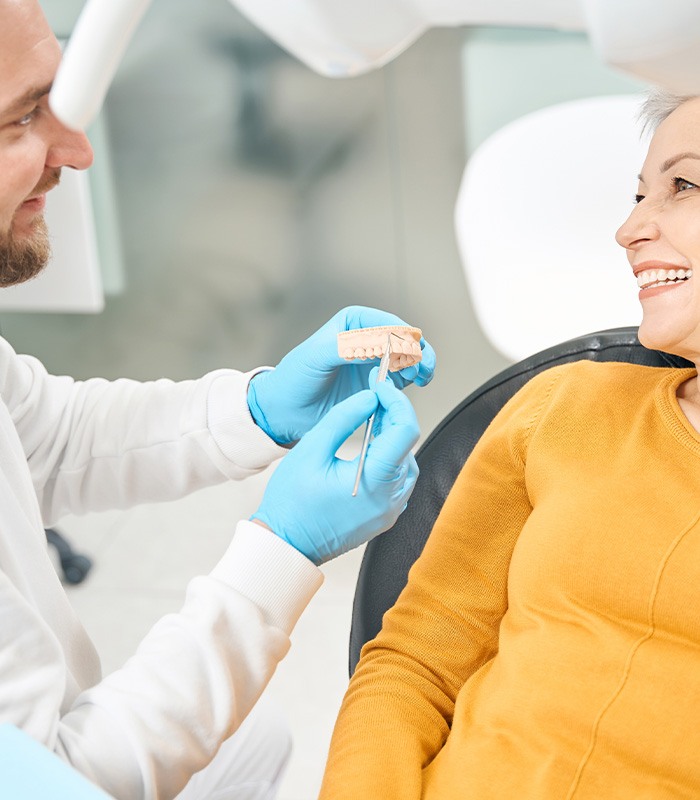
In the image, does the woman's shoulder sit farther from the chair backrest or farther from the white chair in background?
the white chair in background

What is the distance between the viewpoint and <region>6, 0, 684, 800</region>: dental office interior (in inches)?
90.3

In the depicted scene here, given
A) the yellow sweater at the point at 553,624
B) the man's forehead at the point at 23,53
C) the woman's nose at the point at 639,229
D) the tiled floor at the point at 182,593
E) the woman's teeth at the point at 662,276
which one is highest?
the man's forehead at the point at 23,53

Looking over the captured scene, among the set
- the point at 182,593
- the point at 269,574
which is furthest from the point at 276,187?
the point at 269,574

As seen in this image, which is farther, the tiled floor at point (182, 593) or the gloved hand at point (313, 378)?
the tiled floor at point (182, 593)

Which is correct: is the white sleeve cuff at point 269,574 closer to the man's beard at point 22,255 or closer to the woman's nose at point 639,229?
the man's beard at point 22,255

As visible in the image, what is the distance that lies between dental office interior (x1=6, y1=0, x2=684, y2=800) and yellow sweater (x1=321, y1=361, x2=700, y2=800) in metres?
0.96

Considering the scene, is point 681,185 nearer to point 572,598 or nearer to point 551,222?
point 572,598

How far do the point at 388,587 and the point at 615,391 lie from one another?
386mm

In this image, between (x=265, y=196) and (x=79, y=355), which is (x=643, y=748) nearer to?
(x=265, y=196)

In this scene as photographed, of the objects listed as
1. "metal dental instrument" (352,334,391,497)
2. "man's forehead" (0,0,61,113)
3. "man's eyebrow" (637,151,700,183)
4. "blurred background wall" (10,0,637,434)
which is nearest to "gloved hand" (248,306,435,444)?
"metal dental instrument" (352,334,391,497)

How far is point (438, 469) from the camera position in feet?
4.53

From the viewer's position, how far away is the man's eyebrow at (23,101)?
100cm

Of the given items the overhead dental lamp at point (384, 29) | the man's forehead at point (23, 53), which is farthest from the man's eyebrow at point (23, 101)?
the overhead dental lamp at point (384, 29)

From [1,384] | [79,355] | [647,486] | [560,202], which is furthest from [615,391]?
[79,355]
